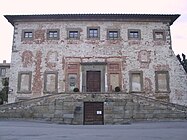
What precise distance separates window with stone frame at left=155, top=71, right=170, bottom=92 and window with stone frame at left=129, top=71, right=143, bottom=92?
4.82 feet

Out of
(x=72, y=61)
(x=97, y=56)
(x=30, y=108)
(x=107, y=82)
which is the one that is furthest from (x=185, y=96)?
(x=30, y=108)

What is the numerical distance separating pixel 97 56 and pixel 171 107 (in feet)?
28.7

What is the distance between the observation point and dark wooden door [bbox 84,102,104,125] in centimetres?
2062

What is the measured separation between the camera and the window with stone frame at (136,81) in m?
24.5

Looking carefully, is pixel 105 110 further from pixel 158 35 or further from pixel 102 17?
pixel 158 35

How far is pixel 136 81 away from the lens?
2473 cm

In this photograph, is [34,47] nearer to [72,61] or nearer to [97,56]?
[72,61]

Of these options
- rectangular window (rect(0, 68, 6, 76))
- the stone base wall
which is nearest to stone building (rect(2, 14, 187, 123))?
the stone base wall

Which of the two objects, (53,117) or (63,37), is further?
(63,37)

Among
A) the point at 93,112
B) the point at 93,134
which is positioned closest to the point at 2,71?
the point at 93,112

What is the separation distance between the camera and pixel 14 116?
Result: 20.0 metres

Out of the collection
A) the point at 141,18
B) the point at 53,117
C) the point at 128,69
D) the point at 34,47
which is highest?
the point at 141,18

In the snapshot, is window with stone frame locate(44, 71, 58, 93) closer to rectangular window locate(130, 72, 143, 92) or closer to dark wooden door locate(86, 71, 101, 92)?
dark wooden door locate(86, 71, 101, 92)

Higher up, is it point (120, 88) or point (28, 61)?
point (28, 61)
